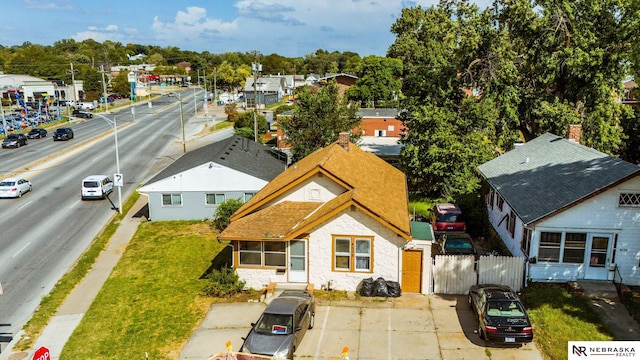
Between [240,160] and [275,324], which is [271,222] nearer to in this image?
[275,324]

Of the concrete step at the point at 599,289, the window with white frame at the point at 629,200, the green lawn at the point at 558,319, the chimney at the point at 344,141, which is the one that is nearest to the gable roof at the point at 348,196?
the chimney at the point at 344,141

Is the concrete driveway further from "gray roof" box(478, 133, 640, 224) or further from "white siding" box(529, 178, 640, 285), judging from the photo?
"gray roof" box(478, 133, 640, 224)

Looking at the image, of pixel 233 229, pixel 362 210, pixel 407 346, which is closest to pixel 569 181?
pixel 362 210

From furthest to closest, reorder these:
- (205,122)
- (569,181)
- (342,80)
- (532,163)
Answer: (342,80)
(205,122)
(532,163)
(569,181)

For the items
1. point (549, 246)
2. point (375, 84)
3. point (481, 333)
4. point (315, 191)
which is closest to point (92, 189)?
point (315, 191)

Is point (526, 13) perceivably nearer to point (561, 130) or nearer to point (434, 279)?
point (561, 130)
